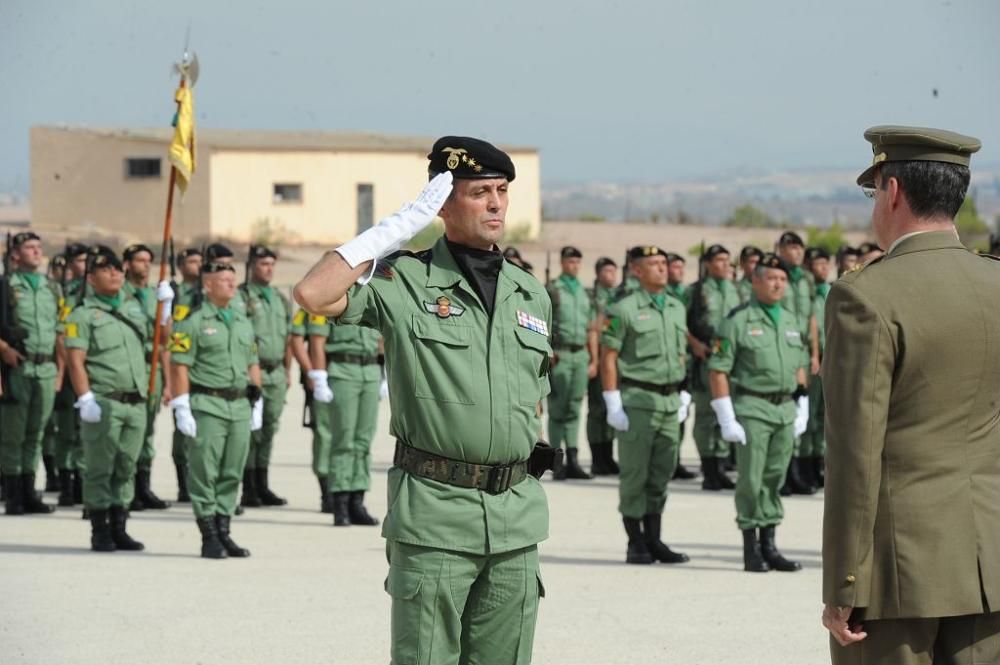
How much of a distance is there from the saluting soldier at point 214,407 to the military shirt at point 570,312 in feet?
18.5

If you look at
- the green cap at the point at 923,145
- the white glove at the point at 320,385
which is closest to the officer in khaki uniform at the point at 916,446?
the green cap at the point at 923,145

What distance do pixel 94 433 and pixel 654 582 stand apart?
12.8 feet

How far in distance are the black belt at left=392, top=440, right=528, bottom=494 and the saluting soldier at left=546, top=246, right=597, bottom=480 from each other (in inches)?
407

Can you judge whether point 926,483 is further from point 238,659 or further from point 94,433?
point 94,433

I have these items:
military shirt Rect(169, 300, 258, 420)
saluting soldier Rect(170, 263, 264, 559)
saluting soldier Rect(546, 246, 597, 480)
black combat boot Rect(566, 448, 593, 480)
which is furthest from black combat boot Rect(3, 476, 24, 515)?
black combat boot Rect(566, 448, 593, 480)

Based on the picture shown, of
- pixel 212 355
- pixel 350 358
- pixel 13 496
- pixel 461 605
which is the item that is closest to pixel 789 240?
pixel 350 358

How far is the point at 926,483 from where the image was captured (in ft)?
14.0

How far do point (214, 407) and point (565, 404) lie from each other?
224 inches

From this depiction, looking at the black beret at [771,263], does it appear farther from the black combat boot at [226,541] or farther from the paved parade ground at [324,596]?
the black combat boot at [226,541]

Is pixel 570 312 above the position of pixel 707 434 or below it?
above

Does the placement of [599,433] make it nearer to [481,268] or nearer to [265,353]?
[265,353]

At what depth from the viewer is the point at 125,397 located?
11211 millimetres

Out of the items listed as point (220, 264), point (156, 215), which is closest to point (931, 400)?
point (220, 264)

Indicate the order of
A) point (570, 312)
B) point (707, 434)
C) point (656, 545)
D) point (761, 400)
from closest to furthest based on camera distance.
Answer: point (761, 400)
point (656, 545)
point (707, 434)
point (570, 312)
